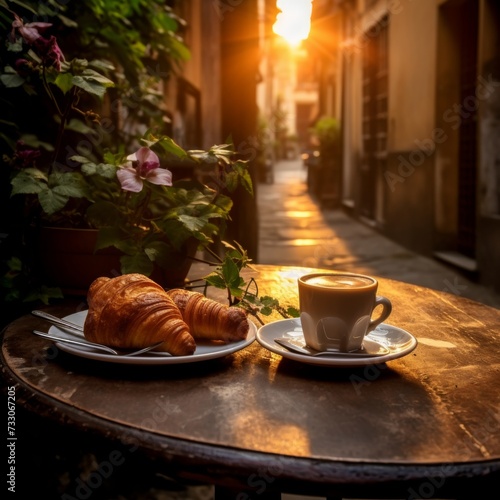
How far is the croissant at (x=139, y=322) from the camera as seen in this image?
3.80 feet

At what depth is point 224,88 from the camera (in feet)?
14.3

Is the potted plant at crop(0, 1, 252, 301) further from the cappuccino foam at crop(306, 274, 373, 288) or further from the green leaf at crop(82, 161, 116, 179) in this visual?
the cappuccino foam at crop(306, 274, 373, 288)

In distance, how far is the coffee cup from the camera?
118 centimetres

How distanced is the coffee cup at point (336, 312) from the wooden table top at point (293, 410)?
51mm

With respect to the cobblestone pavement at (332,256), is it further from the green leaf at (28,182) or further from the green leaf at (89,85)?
the green leaf at (89,85)

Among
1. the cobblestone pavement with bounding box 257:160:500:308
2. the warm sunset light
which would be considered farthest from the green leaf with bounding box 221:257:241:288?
the warm sunset light

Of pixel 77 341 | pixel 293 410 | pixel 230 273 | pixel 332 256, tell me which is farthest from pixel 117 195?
pixel 332 256

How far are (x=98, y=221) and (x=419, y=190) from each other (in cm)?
677

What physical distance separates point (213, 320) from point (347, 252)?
702cm

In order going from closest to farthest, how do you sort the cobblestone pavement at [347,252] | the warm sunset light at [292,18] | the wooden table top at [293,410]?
the wooden table top at [293,410], the warm sunset light at [292,18], the cobblestone pavement at [347,252]

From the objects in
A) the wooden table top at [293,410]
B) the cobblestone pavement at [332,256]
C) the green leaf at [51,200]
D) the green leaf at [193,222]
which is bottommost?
the cobblestone pavement at [332,256]

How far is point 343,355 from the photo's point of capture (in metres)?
1.17

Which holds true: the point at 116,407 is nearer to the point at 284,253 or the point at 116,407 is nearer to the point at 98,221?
the point at 98,221

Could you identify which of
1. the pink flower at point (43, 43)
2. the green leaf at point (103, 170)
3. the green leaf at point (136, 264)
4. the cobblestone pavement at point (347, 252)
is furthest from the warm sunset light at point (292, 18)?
the green leaf at point (136, 264)
